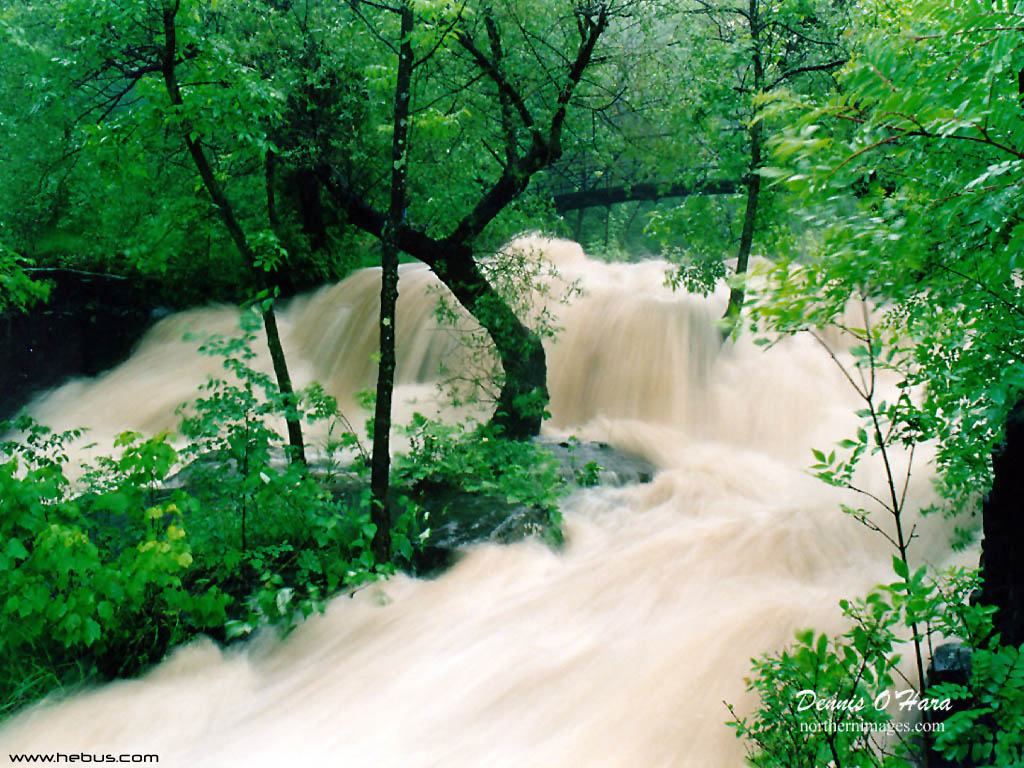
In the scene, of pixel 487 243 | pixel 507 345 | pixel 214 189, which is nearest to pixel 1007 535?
pixel 507 345

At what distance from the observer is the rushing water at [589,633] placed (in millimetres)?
4062

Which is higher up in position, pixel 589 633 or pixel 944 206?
pixel 944 206

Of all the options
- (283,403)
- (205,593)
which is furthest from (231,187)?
(205,593)

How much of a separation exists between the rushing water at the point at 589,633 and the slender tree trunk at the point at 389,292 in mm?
587

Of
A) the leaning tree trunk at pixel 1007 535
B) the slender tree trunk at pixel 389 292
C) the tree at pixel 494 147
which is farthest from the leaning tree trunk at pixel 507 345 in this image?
the leaning tree trunk at pixel 1007 535

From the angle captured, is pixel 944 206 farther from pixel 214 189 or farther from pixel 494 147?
pixel 494 147

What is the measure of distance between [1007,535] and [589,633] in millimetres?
2595

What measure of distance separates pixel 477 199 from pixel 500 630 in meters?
5.93

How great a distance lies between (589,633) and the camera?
16.6 feet

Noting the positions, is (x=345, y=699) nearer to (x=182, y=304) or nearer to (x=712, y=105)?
(x=712, y=105)

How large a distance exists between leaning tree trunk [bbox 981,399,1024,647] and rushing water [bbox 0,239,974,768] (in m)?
1.37

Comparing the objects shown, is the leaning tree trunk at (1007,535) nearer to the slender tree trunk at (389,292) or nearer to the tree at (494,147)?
the slender tree trunk at (389,292)

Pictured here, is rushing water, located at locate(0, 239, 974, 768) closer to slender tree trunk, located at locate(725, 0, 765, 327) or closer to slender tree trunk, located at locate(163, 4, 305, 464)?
slender tree trunk, located at locate(163, 4, 305, 464)

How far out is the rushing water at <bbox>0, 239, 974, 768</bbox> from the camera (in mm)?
4062
